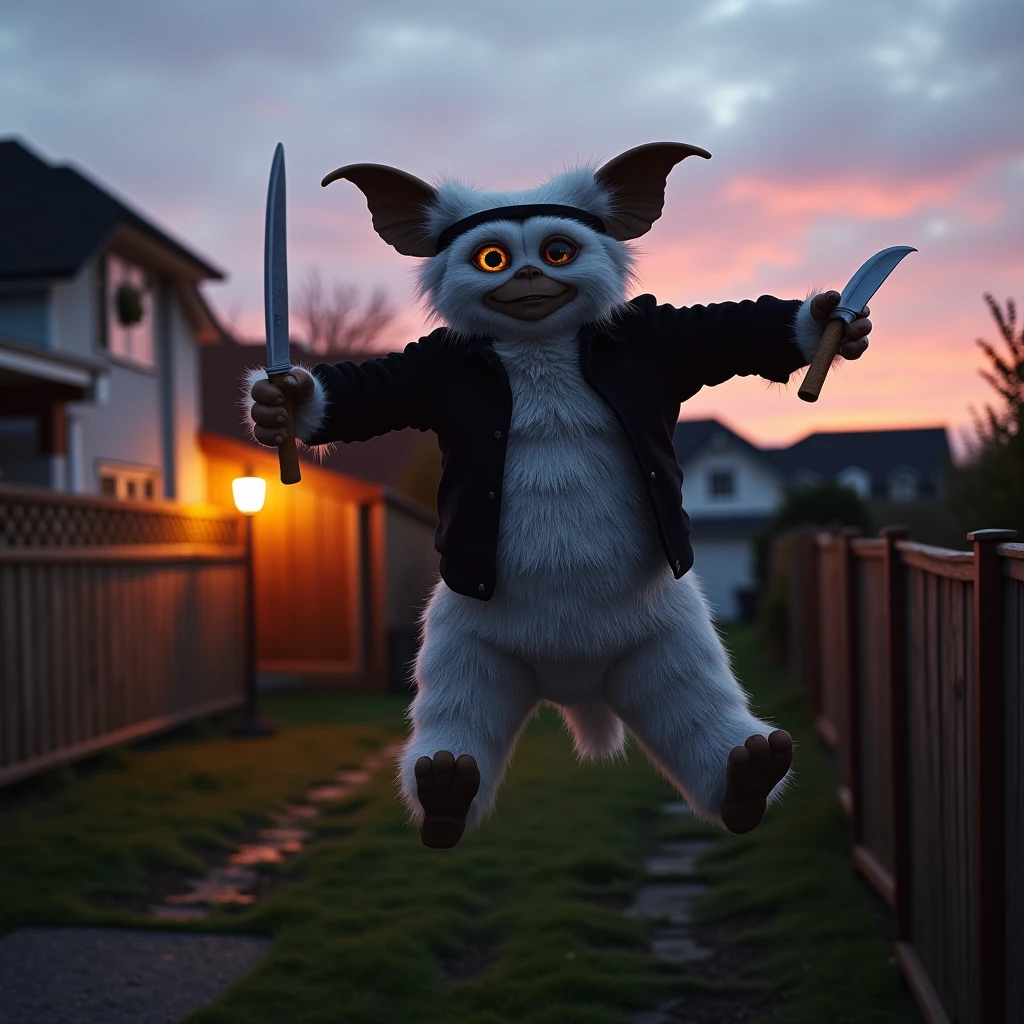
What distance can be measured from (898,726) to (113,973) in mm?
3272

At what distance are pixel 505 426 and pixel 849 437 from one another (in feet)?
131

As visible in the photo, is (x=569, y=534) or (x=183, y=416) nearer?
(x=569, y=534)

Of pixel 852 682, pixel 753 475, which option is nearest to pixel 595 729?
pixel 852 682

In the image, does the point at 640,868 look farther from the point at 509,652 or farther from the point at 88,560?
the point at 88,560

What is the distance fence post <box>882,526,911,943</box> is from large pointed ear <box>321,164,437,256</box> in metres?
3.00

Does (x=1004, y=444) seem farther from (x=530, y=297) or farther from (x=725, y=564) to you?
(x=725, y=564)

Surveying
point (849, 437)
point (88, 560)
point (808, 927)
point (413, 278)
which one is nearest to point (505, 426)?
point (413, 278)

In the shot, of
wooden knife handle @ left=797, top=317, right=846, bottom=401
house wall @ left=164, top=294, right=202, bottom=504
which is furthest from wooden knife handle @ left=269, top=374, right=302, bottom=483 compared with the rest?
house wall @ left=164, top=294, right=202, bottom=504

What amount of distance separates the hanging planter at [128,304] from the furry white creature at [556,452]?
11.2m

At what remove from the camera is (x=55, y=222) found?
12406mm

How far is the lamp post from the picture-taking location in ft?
33.0

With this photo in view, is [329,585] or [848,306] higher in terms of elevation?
[848,306]

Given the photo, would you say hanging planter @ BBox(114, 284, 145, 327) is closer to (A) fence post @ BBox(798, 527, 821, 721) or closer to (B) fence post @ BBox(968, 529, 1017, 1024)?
(A) fence post @ BBox(798, 527, 821, 721)

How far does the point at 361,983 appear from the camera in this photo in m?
4.45
